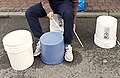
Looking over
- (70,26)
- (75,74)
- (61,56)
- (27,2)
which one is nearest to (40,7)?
(70,26)

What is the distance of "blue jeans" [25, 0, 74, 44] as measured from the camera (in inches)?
103

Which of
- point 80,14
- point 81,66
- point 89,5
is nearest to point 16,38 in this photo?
point 81,66

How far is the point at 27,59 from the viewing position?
2.56m

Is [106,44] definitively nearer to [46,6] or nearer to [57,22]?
[57,22]

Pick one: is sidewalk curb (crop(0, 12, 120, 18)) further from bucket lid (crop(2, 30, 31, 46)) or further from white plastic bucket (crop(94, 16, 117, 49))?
bucket lid (crop(2, 30, 31, 46))

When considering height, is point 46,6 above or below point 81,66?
above

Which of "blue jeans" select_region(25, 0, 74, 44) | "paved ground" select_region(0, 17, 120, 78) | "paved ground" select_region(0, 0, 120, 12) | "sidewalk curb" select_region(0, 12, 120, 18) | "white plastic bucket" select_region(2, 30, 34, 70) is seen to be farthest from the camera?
"paved ground" select_region(0, 0, 120, 12)

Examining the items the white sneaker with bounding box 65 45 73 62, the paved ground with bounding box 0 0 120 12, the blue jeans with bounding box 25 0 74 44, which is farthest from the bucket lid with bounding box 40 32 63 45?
the paved ground with bounding box 0 0 120 12

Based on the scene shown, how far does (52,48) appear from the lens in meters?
2.53

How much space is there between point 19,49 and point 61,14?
74 centimetres

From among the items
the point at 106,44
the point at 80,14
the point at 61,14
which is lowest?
the point at 106,44

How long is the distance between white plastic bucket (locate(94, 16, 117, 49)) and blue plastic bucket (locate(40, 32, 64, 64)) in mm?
642

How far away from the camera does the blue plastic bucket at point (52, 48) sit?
99.5 inches

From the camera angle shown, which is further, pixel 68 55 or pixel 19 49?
pixel 68 55
